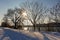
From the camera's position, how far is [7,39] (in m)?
4.90

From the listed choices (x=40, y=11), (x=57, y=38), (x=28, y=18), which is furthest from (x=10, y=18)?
(x=57, y=38)

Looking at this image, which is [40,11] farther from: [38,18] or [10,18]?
[10,18]

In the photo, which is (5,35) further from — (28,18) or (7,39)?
(28,18)

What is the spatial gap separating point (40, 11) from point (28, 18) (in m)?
3.83

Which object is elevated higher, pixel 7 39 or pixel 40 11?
pixel 40 11

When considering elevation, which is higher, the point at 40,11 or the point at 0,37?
the point at 40,11

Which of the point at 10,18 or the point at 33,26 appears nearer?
the point at 33,26

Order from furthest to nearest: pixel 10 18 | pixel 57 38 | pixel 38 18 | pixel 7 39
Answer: pixel 10 18, pixel 38 18, pixel 57 38, pixel 7 39

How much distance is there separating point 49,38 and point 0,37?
5.97ft

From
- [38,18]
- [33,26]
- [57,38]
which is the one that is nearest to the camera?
[57,38]

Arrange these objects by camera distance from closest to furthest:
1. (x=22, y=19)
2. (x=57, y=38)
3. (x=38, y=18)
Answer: (x=57, y=38)
(x=38, y=18)
(x=22, y=19)

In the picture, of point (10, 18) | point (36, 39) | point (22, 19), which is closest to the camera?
point (36, 39)

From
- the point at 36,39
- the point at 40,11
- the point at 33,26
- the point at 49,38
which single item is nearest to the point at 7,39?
the point at 36,39

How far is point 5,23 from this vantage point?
47281 mm
